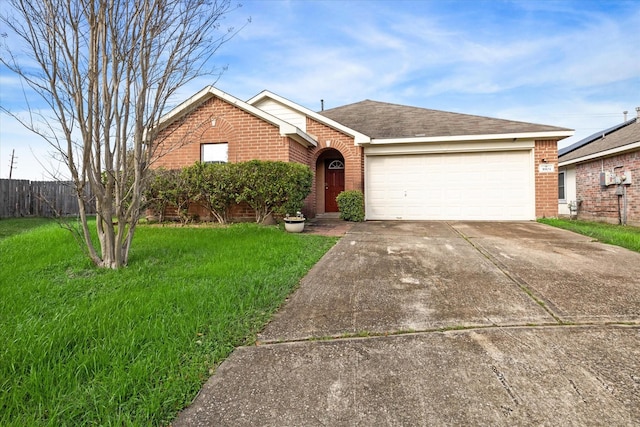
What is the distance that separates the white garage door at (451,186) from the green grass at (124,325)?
22.4 feet

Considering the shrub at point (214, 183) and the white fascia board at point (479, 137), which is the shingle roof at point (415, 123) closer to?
the white fascia board at point (479, 137)

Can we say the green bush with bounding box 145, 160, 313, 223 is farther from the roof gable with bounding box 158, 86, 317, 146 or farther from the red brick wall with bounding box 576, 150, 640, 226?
the red brick wall with bounding box 576, 150, 640, 226

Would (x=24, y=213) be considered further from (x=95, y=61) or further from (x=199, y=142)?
(x=95, y=61)

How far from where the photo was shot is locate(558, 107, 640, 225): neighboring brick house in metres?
10.1

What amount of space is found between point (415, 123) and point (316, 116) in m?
3.91

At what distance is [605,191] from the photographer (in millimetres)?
11445

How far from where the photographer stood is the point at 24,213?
13.8 metres

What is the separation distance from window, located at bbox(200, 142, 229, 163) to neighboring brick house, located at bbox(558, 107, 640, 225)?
12.3 m

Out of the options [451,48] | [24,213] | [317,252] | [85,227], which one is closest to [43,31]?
[85,227]

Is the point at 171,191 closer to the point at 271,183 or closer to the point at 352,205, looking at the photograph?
the point at 271,183

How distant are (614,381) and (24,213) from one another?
18.9 m

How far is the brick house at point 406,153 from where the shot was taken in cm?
930

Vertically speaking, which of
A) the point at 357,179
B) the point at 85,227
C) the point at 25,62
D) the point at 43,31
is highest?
the point at 43,31

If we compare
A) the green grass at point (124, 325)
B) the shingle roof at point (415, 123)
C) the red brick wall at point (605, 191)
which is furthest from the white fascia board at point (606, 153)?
the green grass at point (124, 325)
